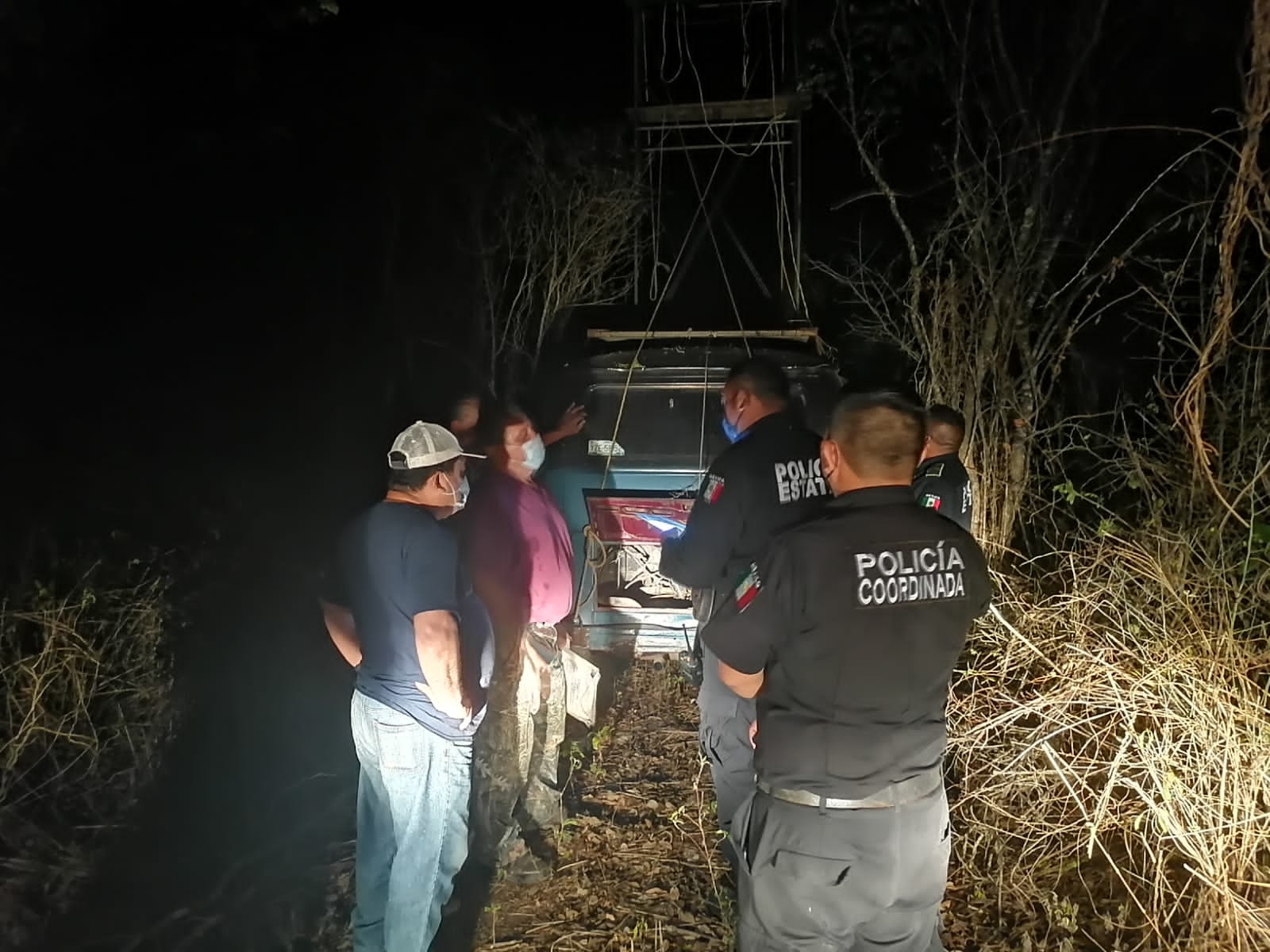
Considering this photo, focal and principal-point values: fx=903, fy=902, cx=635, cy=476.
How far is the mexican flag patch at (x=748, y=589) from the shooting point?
78.4 inches

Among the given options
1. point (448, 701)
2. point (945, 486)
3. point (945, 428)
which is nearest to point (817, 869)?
point (448, 701)

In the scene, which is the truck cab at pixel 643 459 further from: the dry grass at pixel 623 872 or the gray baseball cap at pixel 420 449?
the gray baseball cap at pixel 420 449

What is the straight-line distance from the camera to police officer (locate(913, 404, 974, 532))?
376 cm

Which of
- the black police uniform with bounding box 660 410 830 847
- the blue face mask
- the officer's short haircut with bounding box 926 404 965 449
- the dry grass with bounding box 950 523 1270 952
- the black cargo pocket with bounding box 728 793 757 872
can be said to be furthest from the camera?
the officer's short haircut with bounding box 926 404 965 449

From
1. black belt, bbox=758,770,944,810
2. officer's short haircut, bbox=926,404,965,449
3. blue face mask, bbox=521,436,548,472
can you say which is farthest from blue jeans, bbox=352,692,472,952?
officer's short haircut, bbox=926,404,965,449

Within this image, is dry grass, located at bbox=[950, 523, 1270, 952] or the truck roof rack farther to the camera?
the truck roof rack

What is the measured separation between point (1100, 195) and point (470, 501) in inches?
201

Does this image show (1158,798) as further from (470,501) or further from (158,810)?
(158,810)

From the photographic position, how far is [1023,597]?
364 centimetres

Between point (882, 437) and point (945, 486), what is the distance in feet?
6.44

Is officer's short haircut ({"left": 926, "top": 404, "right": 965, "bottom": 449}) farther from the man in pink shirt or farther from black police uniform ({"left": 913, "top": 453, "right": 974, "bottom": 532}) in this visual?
the man in pink shirt

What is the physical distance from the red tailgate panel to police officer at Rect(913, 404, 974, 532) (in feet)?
3.33

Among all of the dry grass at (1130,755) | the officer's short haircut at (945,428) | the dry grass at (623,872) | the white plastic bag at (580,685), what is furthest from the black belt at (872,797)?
the officer's short haircut at (945,428)

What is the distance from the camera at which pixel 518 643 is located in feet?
11.4
